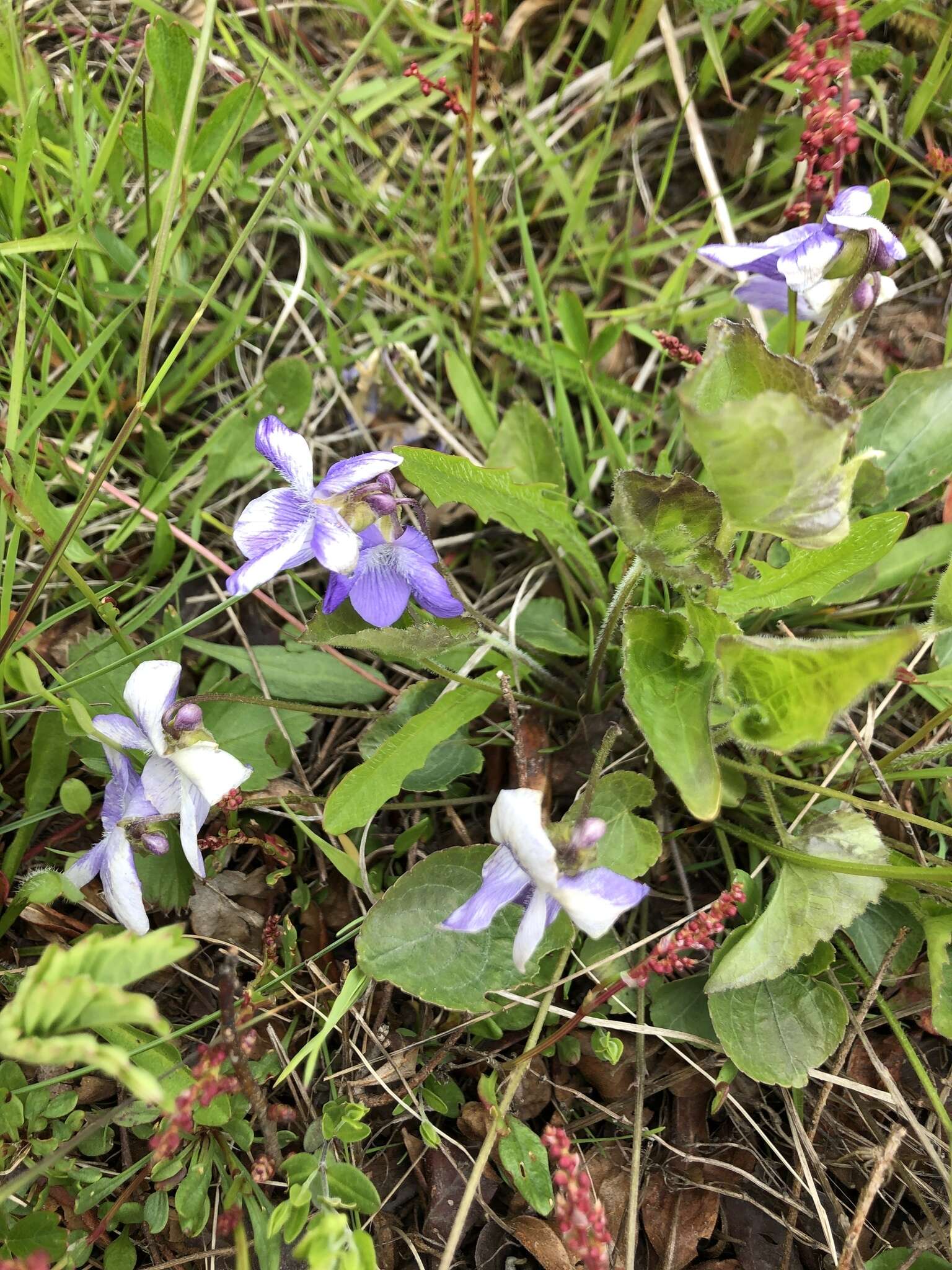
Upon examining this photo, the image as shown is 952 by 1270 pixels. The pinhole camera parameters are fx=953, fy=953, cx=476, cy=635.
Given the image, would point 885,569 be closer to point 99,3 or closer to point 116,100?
point 116,100

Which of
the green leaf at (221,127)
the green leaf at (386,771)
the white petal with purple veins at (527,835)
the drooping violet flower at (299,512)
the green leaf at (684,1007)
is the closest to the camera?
the white petal with purple veins at (527,835)

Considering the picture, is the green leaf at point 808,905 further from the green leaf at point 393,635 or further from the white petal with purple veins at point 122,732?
the white petal with purple veins at point 122,732

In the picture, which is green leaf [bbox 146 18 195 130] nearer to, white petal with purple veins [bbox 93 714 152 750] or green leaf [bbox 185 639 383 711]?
green leaf [bbox 185 639 383 711]

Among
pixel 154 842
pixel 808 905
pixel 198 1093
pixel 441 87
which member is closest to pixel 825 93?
pixel 441 87

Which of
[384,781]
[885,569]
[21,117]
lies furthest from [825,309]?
[21,117]

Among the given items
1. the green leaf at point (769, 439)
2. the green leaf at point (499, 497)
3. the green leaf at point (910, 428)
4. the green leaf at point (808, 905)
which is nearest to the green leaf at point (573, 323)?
the green leaf at point (499, 497)

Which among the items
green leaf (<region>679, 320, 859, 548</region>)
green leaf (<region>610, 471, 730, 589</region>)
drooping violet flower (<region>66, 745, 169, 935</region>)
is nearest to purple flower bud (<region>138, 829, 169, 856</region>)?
drooping violet flower (<region>66, 745, 169, 935</region>)
